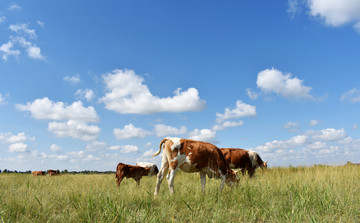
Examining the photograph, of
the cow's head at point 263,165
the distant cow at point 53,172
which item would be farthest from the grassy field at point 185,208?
the distant cow at point 53,172

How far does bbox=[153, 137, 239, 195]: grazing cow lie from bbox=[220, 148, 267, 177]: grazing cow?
6589 mm

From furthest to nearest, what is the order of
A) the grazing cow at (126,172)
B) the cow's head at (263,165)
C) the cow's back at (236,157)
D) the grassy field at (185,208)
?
the cow's head at (263,165) → the cow's back at (236,157) → the grazing cow at (126,172) → the grassy field at (185,208)

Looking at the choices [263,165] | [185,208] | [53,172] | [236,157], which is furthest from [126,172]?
[53,172]

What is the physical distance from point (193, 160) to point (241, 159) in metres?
8.00

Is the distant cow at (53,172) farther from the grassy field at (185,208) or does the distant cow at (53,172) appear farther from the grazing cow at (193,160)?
the grassy field at (185,208)

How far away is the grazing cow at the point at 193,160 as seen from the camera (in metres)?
7.66

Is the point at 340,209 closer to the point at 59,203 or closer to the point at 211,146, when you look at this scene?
the point at 211,146

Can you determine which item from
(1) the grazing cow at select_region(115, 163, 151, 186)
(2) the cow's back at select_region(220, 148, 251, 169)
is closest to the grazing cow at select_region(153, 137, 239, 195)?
(1) the grazing cow at select_region(115, 163, 151, 186)

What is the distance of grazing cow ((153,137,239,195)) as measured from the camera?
7.66 m

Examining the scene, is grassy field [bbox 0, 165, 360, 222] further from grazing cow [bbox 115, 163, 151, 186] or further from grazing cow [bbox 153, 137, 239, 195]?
grazing cow [bbox 115, 163, 151, 186]

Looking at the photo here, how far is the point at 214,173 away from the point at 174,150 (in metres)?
1.55

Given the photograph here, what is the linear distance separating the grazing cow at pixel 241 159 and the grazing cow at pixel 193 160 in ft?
21.6

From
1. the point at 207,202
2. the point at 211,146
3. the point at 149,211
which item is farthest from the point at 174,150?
the point at 149,211

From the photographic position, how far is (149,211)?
4.73 meters
